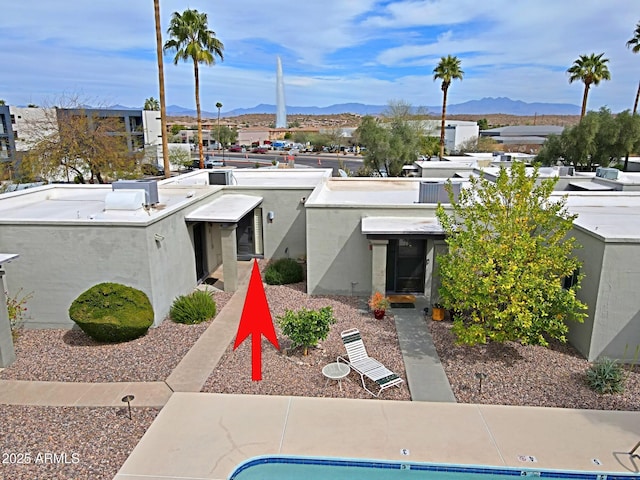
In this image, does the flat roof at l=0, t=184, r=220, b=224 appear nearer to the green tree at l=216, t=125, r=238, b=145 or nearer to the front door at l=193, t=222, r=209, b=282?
the front door at l=193, t=222, r=209, b=282

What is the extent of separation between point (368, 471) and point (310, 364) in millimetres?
3659

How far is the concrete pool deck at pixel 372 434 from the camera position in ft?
26.5

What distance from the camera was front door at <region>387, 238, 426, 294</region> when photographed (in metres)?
15.8

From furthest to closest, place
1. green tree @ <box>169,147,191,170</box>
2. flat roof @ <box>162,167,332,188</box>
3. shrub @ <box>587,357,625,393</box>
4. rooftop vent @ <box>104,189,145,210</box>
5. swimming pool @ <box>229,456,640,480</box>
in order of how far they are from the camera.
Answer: green tree @ <box>169,147,191,170</box>, flat roof @ <box>162,167,332,188</box>, rooftop vent @ <box>104,189,145,210</box>, shrub @ <box>587,357,625,393</box>, swimming pool @ <box>229,456,640,480</box>

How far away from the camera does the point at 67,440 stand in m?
8.77

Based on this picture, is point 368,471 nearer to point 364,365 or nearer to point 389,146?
point 364,365

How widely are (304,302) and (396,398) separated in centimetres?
602

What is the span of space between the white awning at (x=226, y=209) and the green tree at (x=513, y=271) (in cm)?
786

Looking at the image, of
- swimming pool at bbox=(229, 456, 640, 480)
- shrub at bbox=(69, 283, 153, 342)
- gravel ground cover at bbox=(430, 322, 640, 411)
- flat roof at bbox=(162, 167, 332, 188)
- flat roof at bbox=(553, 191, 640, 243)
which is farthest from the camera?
flat roof at bbox=(162, 167, 332, 188)

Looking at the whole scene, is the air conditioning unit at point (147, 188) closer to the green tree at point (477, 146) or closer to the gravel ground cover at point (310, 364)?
the gravel ground cover at point (310, 364)

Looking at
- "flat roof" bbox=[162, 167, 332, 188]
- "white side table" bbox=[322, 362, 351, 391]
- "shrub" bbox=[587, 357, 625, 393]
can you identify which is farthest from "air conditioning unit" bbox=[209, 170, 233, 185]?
"shrub" bbox=[587, 357, 625, 393]

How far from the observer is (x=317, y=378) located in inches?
424

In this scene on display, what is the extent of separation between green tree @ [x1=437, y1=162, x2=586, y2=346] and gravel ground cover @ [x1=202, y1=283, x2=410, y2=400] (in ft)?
6.93

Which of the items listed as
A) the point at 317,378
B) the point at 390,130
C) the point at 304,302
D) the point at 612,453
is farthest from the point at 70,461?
the point at 390,130
